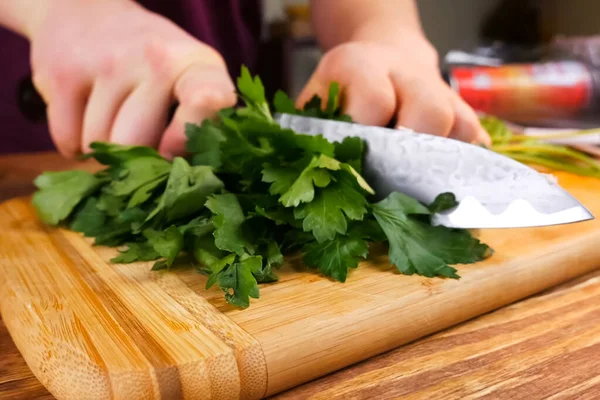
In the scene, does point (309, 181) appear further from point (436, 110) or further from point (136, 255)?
point (436, 110)

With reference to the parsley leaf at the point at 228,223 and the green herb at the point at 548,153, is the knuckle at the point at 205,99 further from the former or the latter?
the green herb at the point at 548,153

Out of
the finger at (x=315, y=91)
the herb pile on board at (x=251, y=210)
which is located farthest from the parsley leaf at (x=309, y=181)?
the finger at (x=315, y=91)

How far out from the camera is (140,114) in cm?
100

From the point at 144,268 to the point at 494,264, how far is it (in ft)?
1.47

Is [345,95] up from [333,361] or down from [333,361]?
up

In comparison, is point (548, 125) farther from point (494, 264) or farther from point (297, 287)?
point (297, 287)

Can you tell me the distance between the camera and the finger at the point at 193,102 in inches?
38.2

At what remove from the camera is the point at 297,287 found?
66 cm

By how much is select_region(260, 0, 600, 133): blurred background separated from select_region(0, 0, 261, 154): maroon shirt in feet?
1.09

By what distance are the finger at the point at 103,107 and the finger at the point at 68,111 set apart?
0.03 m

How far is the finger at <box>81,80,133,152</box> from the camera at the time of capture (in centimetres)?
101

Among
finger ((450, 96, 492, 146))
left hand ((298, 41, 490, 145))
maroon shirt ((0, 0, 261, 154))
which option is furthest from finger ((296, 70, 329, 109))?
maroon shirt ((0, 0, 261, 154))

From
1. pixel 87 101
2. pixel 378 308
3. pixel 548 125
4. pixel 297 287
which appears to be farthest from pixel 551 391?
pixel 548 125

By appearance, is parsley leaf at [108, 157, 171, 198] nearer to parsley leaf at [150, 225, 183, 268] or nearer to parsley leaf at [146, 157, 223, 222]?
parsley leaf at [146, 157, 223, 222]
